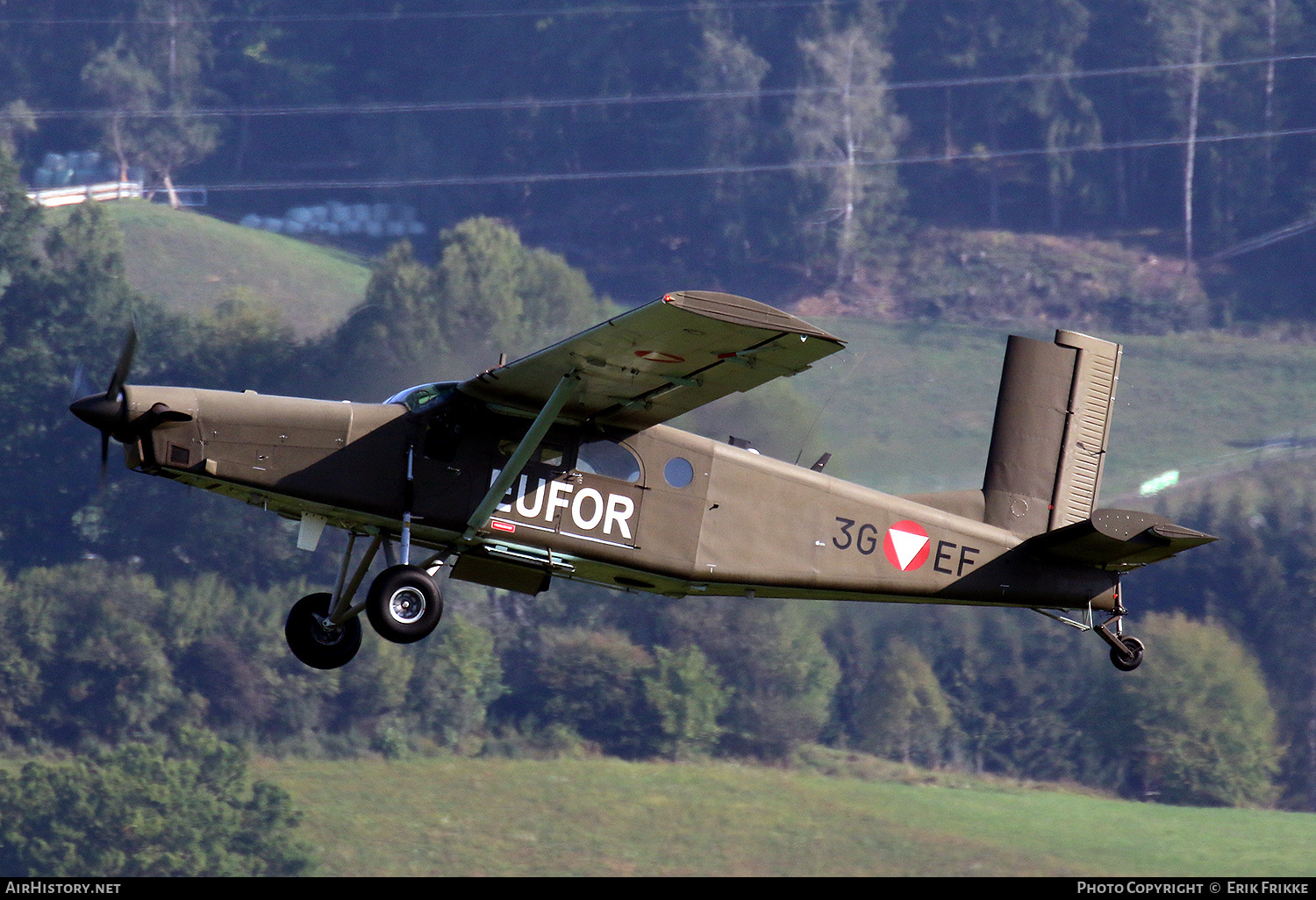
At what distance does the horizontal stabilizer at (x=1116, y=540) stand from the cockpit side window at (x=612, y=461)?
15.7 feet

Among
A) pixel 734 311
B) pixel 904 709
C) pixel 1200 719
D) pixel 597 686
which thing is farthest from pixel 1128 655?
pixel 597 686

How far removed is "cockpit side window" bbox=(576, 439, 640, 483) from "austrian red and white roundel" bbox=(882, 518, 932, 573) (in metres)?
2.98

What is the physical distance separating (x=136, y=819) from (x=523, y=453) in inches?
2355

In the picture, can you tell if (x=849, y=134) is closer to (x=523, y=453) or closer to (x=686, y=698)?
(x=686, y=698)

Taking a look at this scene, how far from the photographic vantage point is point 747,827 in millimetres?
63125

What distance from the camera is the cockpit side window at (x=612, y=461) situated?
17062 millimetres

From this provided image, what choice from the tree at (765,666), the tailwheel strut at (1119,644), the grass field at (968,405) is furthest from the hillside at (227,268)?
the tailwheel strut at (1119,644)

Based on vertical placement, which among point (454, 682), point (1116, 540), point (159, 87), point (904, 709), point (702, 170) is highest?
point (159, 87)

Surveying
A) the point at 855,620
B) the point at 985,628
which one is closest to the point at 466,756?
the point at 855,620

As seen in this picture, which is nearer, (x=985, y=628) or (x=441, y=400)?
(x=441, y=400)

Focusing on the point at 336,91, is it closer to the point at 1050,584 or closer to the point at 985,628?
the point at 985,628

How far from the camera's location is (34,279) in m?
97.1

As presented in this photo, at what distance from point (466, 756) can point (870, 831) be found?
17.4 m

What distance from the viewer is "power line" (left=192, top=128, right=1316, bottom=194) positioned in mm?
138000
